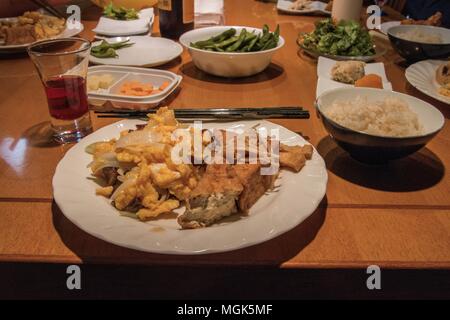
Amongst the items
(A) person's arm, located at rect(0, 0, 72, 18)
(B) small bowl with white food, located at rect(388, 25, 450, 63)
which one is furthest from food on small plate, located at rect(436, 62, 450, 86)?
(A) person's arm, located at rect(0, 0, 72, 18)

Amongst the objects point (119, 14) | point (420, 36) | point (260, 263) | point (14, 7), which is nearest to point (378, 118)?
point (260, 263)

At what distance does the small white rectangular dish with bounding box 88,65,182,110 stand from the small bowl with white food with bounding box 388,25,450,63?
1.13 m

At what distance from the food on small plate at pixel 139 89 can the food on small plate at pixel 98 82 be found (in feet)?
0.20

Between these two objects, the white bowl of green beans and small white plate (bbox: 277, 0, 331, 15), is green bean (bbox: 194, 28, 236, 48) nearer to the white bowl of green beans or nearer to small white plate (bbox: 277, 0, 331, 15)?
the white bowl of green beans

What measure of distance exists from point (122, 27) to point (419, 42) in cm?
165

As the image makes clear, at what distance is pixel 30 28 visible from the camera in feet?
6.39

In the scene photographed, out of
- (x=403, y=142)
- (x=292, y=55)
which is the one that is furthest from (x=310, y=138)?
(x=292, y=55)

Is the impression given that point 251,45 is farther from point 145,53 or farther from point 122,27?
point 122,27

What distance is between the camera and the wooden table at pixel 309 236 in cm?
80

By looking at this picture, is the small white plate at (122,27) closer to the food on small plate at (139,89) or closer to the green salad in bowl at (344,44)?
the food on small plate at (139,89)

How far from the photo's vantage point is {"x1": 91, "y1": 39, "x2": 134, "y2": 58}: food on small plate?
6.02 feet

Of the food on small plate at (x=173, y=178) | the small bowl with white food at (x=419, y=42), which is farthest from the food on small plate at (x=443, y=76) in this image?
the food on small plate at (x=173, y=178)

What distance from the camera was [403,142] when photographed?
3.22 ft

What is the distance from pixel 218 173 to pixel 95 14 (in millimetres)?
2367
